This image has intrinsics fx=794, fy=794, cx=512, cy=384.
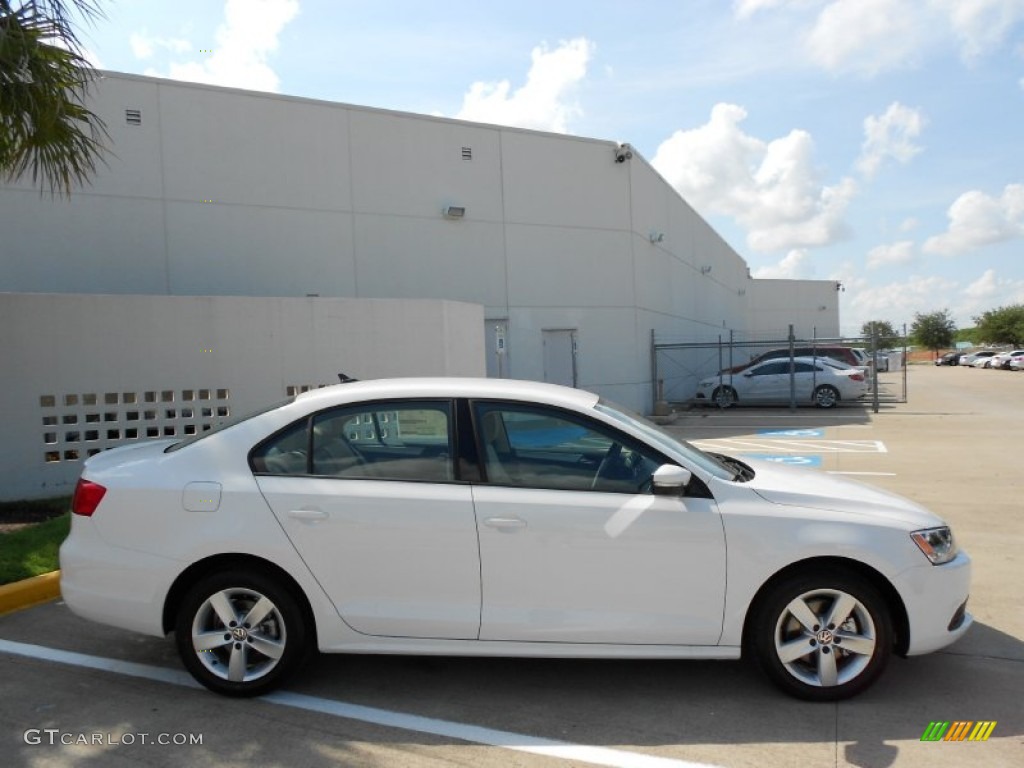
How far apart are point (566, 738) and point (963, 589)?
2.10 metres

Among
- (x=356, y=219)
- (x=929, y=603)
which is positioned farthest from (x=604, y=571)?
(x=356, y=219)

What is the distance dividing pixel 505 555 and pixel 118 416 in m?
7.59

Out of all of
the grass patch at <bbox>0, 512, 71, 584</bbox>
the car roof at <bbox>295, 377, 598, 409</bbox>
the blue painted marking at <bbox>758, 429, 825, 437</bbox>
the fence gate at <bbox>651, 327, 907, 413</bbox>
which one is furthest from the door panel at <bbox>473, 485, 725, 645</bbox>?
the fence gate at <bbox>651, 327, 907, 413</bbox>

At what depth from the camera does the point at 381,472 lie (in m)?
4.04

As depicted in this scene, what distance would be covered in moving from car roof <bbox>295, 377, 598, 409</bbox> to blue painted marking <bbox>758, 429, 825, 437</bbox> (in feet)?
42.2

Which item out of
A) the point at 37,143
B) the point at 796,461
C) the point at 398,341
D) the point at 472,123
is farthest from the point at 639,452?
the point at 472,123

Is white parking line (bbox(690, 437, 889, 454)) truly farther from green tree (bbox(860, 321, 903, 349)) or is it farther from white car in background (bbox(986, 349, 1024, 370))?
white car in background (bbox(986, 349, 1024, 370))

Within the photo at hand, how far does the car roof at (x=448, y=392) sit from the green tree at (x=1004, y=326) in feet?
287

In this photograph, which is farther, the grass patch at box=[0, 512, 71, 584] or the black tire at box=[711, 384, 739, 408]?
the black tire at box=[711, 384, 739, 408]

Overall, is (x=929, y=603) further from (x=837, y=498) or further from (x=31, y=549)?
(x=31, y=549)

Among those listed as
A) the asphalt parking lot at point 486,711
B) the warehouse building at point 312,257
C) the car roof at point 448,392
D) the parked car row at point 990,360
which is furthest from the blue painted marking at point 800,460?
the parked car row at point 990,360

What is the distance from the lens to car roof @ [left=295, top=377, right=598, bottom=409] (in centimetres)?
412

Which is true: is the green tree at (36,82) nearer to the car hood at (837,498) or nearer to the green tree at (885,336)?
the car hood at (837,498)

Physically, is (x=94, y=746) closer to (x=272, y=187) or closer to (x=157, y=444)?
(x=157, y=444)
